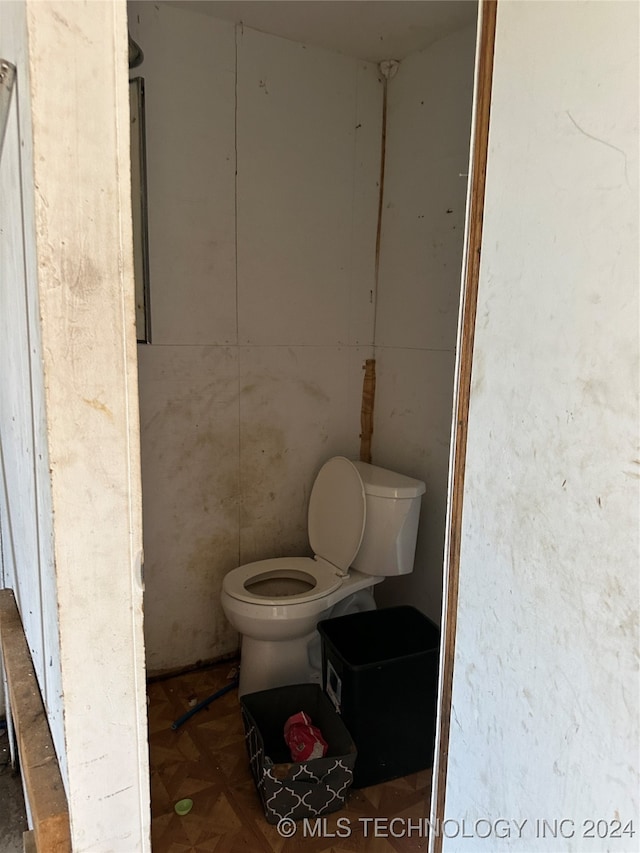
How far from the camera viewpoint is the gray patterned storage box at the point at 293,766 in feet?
4.99

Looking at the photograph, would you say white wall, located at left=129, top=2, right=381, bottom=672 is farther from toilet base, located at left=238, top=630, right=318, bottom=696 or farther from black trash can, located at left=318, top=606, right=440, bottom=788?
black trash can, located at left=318, top=606, right=440, bottom=788

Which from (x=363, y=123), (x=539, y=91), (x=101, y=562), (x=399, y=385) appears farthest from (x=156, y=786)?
(x=363, y=123)

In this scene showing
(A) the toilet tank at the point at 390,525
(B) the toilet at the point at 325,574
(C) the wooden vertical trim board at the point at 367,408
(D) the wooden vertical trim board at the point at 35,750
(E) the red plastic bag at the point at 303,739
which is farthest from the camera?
(C) the wooden vertical trim board at the point at 367,408

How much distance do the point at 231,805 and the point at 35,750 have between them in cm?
97

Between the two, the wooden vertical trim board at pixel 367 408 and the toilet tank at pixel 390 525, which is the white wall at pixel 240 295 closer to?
the wooden vertical trim board at pixel 367 408

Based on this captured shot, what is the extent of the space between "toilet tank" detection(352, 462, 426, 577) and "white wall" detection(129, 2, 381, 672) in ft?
1.29

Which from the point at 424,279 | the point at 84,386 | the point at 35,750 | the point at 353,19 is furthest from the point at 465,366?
the point at 353,19

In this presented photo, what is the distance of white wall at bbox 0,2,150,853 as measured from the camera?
603 millimetres

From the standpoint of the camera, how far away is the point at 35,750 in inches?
33.2

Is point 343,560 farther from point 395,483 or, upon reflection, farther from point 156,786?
point 156,786

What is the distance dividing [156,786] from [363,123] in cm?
237

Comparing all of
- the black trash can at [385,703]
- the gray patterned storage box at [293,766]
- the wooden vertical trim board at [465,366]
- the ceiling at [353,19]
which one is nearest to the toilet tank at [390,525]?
the black trash can at [385,703]

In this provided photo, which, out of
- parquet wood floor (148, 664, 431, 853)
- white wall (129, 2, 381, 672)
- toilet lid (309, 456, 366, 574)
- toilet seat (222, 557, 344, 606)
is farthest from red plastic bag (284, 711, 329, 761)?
white wall (129, 2, 381, 672)

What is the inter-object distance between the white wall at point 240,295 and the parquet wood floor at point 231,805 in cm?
38
